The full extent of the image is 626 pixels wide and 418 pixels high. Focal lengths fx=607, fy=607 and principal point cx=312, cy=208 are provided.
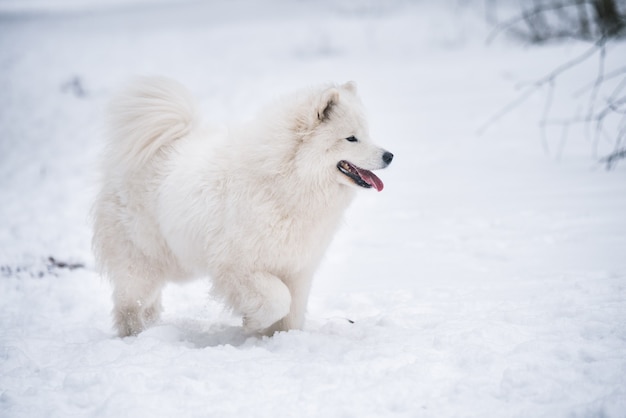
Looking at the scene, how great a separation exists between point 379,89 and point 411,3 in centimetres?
999

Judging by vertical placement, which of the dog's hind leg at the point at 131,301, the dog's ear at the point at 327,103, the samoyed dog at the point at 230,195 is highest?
the dog's ear at the point at 327,103

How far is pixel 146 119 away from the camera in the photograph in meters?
4.43

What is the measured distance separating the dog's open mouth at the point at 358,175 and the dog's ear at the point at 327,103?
319 millimetres

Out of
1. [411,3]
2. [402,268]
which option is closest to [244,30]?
[411,3]

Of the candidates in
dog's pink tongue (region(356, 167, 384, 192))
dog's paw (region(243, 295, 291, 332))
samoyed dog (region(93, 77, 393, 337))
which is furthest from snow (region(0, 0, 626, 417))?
dog's pink tongue (region(356, 167, 384, 192))

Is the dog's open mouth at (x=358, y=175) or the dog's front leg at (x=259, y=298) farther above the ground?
the dog's open mouth at (x=358, y=175)

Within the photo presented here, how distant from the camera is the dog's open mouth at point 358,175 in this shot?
3.91 m

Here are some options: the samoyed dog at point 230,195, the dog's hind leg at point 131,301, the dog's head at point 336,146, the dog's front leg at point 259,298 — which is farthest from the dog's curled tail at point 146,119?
the dog's front leg at point 259,298

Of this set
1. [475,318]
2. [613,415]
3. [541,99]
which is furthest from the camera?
[541,99]

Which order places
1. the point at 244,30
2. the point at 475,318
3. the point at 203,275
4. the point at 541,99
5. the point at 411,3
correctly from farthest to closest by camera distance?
the point at 411,3 < the point at 244,30 < the point at 541,99 < the point at 203,275 < the point at 475,318

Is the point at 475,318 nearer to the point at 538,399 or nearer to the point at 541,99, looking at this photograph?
the point at 538,399

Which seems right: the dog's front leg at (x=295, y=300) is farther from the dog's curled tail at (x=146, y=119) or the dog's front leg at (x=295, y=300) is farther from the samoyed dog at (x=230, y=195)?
the dog's curled tail at (x=146, y=119)

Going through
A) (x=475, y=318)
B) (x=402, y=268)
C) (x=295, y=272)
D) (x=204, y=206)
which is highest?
(x=204, y=206)

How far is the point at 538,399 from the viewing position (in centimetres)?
284
